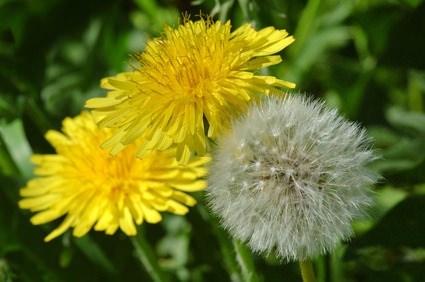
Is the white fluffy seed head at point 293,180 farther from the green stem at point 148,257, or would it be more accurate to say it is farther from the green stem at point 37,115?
the green stem at point 37,115

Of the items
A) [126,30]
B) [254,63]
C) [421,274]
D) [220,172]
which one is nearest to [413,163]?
[421,274]

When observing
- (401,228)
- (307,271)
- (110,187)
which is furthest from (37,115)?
(307,271)

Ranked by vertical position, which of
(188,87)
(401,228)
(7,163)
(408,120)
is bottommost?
(401,228)

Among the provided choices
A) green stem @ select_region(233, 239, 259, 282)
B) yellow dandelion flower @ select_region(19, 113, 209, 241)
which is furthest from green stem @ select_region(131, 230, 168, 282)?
green stem @ select_region(233, 239, 259, 282)

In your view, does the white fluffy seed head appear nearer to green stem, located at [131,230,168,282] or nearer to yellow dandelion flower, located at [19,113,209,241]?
yellow dandelion flower, located at [19,113,209,241]

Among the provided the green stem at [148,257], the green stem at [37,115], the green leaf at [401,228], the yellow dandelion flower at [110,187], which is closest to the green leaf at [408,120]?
the green leaf at [401,228]

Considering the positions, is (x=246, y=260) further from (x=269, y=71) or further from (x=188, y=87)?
(x=269, y=71)
